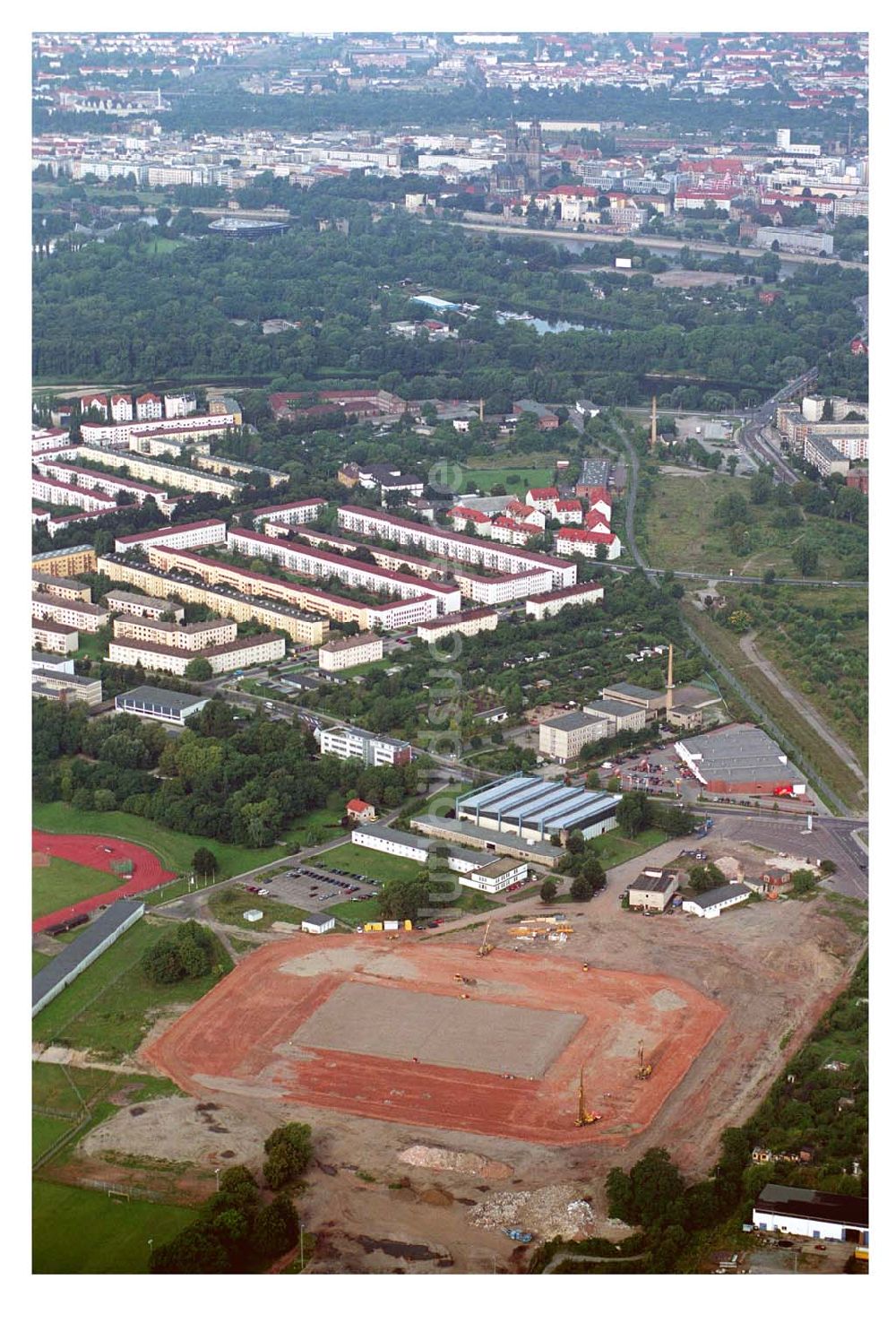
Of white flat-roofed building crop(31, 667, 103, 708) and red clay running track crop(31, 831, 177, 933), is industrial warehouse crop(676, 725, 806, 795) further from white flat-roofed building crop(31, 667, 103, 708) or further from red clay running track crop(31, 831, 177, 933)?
white flat-roofed building crop(31, 667, 103, 708)

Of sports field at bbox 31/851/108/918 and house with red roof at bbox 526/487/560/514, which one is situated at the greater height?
house with red roof at bbox 526/487/560/514

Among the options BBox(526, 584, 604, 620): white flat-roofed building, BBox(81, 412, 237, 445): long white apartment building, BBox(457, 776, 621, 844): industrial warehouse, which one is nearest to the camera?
BBox(457, 776, 621, 844): industrial warehouse

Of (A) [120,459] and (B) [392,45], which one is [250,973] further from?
(B) [392,45]

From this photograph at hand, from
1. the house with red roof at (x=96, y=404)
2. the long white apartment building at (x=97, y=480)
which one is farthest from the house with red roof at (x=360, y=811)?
the house with red roof at (x=96, y=404)

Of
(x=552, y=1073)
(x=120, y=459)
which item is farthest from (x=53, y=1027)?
(x=120, y=459)

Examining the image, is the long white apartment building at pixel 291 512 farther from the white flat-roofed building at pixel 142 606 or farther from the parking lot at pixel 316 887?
the parking lot at pixel 316 887

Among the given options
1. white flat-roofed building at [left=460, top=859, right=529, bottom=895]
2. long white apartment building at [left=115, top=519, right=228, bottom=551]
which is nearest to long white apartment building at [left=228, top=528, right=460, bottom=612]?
long white apartment building at [left=115, top=519, right=228, bottom=551]
